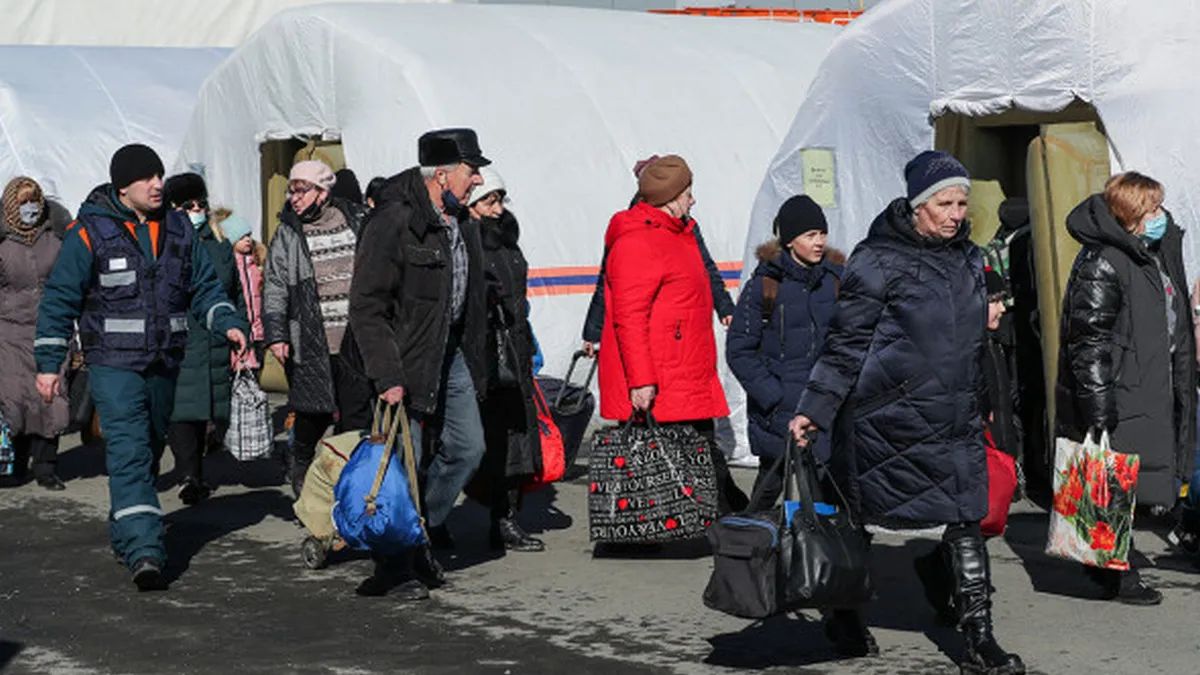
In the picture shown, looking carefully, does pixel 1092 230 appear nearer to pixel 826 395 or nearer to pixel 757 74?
pixel 826 395

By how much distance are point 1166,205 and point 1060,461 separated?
9.31ft

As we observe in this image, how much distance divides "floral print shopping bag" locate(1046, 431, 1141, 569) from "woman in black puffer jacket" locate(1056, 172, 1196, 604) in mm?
91

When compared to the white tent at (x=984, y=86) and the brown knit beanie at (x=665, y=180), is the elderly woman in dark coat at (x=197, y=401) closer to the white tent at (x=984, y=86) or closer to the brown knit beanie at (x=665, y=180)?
the brown knit beanie at (x=665, y=180)

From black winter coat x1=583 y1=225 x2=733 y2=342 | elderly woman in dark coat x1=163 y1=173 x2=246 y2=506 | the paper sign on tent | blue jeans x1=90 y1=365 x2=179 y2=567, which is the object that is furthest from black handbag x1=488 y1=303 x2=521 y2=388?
the paper sign on tent

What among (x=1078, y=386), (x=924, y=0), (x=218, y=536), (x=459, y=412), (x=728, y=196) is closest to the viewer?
(x=1078, y=386)

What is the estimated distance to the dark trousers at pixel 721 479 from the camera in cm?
966

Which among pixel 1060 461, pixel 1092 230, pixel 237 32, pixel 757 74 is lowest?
pixel 1060 461

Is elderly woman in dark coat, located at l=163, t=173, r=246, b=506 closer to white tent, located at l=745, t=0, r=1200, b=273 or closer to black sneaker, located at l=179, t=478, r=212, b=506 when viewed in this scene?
black sneaker, located at l=179, t=478, r=212, b=506

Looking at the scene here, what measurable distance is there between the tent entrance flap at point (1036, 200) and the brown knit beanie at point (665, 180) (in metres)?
1.79

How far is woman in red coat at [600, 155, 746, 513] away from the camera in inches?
370

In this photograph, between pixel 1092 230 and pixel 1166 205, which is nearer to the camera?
pixel 1092 230

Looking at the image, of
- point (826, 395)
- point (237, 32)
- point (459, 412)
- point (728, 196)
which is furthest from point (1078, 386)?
point (237, 32)

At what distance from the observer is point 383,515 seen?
28.2 feet

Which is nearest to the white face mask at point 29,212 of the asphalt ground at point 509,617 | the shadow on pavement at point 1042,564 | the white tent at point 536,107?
the asphalt ground at point 509,617
